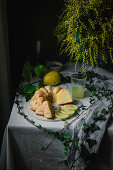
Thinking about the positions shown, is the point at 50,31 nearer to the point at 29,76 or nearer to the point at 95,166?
the point at 29,76

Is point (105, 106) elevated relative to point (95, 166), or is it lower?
elevated

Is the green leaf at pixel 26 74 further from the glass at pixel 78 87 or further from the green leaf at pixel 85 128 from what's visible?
the green leaf at pixel 85 128

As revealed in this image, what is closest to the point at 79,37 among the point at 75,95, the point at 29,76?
the point at 75,95

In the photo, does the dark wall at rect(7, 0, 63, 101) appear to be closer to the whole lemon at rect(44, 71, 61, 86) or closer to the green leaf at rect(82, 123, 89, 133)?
the whole lemon at rect(44, 71, 61, 86)

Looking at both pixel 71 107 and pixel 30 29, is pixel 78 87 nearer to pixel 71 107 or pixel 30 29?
pixel 71 107

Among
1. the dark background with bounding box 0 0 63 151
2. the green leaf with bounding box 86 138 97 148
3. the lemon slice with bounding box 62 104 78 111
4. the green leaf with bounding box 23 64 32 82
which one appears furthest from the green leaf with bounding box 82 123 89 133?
the dark background with bounding box 0 0 63 151

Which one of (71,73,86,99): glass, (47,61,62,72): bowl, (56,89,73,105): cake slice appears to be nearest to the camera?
(56,89,73,105): cake slice

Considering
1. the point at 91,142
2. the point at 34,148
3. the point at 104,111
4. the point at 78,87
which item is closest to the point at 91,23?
the point at 78,87
